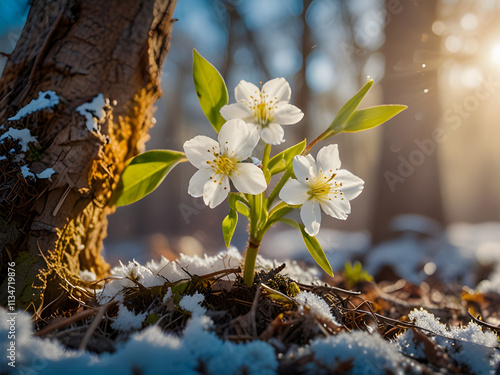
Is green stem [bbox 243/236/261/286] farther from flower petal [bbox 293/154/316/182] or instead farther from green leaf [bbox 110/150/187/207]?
green leaf [bbox 110/150/187/207]

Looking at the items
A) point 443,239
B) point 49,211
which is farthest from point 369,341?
point 443,239

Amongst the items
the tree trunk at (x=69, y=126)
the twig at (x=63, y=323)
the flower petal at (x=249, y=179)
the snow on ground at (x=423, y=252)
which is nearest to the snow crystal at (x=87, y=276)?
the tree trunk at (x=69, y=126)

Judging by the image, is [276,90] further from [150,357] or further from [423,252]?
[423,252]

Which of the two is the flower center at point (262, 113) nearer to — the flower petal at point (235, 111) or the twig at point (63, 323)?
the flower petal at point (235, 111)

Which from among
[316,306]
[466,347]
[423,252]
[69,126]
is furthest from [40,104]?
[423,252]

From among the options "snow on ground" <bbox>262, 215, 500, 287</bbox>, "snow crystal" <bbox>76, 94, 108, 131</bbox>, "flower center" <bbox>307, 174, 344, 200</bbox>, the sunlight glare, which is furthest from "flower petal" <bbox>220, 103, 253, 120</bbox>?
the sunlight glare

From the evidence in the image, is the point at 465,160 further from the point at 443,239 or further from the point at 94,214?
the point at 94,214
